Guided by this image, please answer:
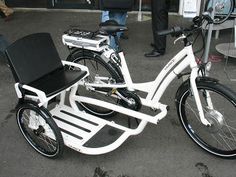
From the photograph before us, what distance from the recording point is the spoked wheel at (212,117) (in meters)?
2.53

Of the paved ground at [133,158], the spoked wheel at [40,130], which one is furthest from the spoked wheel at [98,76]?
the spoked wheel at [40,130]

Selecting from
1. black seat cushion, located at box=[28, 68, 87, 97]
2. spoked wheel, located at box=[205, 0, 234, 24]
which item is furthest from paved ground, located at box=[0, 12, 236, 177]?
spoked wheel, located at box=[205, 0, 234, 24]

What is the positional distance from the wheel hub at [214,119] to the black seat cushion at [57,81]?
1205 millimetres

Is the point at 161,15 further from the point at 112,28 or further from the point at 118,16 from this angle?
the point at 112,28

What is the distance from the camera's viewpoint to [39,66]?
2879 millimetres

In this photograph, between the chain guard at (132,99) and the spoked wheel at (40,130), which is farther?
the chain guard at (132,99)

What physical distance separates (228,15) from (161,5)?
155 cm

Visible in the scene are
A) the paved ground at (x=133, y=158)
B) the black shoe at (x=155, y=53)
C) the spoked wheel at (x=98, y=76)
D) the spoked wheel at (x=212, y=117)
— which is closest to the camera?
the spoked wheel at (x=212, y=117)

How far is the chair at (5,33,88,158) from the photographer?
2.61 metres

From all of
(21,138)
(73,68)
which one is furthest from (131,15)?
(21,138)

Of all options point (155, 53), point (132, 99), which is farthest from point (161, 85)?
point (155, 53)

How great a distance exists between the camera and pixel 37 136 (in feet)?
9.69

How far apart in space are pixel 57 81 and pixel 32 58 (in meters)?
0.31

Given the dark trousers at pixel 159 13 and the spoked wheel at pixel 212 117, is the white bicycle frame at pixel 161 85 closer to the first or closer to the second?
the spoked wheel at pixel 212 117
